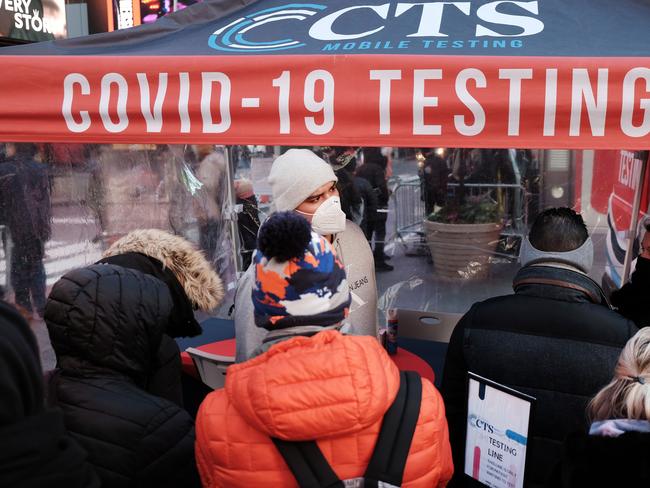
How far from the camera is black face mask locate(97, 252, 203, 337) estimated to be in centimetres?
221

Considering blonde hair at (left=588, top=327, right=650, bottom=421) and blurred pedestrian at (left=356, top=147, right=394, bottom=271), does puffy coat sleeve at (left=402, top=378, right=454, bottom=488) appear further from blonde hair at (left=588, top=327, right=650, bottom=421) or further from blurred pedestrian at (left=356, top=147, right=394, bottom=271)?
blurred pedestrian at (left=356, top=147, right=394, bottom=271)

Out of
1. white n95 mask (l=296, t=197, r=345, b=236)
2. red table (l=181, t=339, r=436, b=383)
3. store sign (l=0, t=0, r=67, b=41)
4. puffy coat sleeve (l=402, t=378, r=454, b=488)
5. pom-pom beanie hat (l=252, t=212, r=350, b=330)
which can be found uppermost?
store sign (l=0, t=0, r=67, b=41)

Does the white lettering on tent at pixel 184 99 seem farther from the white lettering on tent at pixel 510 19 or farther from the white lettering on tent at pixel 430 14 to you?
the white lettering on tent at pixel 510 19

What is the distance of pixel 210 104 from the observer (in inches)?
84.0

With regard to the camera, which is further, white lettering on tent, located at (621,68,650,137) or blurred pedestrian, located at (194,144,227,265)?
blurred pedestrian, located at (194,144,227,265)

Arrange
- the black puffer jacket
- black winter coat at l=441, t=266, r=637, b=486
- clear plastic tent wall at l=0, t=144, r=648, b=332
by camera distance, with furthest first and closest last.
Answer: clear plastic tent wall at l=0, t=144, r=648, b=332, black winter coat at l=441, t=266, r=637, b=486, the black puffer jacket

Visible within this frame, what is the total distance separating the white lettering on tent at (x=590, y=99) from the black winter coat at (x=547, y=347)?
496 mm

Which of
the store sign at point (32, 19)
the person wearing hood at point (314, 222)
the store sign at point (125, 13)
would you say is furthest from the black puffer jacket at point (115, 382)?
the store sign at point (125, 13)

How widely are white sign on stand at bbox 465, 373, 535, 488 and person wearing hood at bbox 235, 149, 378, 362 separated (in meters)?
0.89

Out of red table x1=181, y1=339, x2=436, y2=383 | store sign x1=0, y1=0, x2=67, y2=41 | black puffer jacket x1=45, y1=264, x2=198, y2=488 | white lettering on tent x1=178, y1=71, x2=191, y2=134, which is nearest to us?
black puffer jacket x1=45, y1=264, x2=198, y2=488

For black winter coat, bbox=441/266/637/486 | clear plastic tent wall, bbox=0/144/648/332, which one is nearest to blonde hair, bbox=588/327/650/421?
black winter coat, bbox=441/266/637/486

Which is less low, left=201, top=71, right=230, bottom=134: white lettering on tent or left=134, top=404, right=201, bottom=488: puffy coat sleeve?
left=201, top=71, right=230, bottom=134: white lettering on tent

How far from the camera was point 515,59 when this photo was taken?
1928 mm

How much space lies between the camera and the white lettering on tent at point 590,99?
1.87 m
